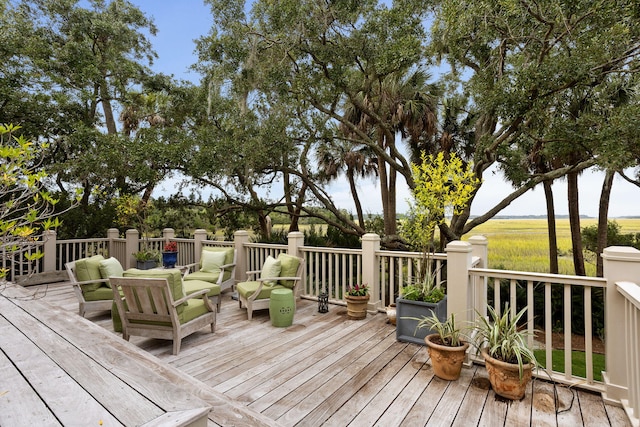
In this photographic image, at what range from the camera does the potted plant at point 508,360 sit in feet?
7.96

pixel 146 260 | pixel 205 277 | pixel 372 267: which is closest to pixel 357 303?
pixel 372 267

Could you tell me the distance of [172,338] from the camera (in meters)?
Answer: 3.32

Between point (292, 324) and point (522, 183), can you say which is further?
point (522, 183)

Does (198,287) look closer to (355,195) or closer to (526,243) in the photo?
(355,195)

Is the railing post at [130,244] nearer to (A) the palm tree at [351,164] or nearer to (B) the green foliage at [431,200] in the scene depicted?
(A) the palm tree at [351,164]

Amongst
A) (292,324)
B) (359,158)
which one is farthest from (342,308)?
(359,158)

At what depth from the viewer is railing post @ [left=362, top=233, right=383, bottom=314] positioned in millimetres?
4715

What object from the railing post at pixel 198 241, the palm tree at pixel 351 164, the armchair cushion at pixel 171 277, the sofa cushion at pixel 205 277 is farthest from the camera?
the palm tree at pixel 351 164

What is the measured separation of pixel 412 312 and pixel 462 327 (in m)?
0.60

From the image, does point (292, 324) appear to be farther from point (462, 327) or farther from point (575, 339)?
point (575, 339)

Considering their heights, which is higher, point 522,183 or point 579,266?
point 522,183

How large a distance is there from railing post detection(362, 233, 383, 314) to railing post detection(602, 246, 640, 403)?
2642 mm

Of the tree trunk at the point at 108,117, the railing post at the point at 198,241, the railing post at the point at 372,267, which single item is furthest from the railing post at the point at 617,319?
the tree trunk at the point at 108,117

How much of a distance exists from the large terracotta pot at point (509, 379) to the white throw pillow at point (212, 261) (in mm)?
4321
